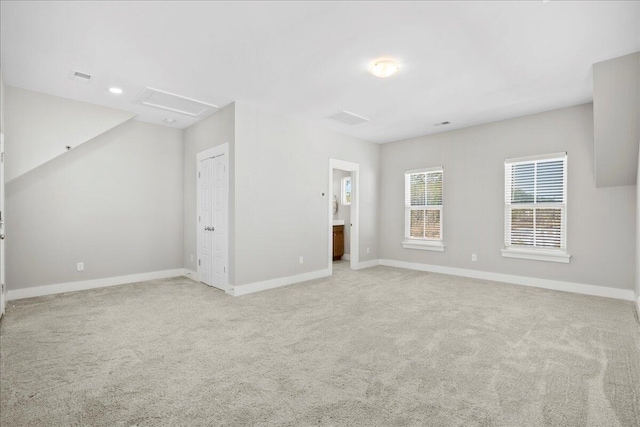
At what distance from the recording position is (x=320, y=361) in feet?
8.15

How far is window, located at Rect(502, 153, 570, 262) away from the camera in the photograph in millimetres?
4773

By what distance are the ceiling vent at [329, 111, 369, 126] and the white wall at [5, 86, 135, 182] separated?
3492 mm

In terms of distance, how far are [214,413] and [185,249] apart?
14.5 feet

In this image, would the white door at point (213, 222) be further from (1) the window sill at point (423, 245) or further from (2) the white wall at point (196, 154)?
(1) the window sill at point (423, 245)

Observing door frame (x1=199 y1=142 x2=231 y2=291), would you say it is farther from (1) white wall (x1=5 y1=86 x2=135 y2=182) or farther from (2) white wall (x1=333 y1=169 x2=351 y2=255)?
(2) white wall (x1=333 y1=169 x2=351 y2=255)

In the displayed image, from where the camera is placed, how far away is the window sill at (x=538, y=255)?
471 cm

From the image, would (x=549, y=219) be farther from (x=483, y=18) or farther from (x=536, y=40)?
(x=483, y=18)

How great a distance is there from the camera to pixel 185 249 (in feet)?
19.1

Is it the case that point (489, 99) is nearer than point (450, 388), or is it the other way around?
point (450, 388)

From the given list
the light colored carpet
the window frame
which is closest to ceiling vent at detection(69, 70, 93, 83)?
the light colored carpet

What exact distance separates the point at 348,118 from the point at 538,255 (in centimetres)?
368

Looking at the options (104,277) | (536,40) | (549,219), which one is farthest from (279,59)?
(549,219)

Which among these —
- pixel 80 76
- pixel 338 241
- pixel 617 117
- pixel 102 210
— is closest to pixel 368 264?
pixel 338 241

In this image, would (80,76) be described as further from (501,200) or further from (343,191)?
(501,200)
